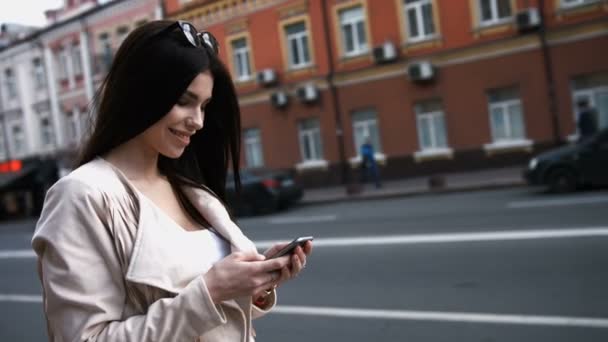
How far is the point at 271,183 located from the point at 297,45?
8271mm

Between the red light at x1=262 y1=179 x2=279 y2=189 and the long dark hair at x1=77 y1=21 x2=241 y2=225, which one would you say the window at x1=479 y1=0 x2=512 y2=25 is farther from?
the long dark hair at x1=77 y1=21 x2=241 y2=225

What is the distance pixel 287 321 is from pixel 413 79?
15.3m

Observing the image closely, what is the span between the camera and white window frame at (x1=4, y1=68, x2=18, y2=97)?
3316 centimetres

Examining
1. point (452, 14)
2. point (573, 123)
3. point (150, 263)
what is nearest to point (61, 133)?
point (452, 14)

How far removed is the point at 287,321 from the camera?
5852mm

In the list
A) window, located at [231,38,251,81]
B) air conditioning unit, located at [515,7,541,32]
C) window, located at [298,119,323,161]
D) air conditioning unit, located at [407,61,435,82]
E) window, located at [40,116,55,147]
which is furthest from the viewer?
window, located at [40,116,55,147]

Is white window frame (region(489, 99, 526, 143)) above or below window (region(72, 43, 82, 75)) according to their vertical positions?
below

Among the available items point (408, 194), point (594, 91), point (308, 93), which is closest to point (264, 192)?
point (408, 194)

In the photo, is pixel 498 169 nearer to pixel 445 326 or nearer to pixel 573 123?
pixel 573 123

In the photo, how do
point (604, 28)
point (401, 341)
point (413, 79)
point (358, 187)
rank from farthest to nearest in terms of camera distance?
point (413, 79)
point (358, 187)
point (604, 28)
point (401, 341)

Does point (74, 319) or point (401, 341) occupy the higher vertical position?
point (74, 319)

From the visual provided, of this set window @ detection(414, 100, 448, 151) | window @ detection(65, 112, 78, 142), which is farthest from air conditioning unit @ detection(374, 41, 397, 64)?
window @ detection(65, 112, 78, 142)

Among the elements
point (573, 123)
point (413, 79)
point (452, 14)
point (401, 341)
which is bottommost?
point (401, 341)

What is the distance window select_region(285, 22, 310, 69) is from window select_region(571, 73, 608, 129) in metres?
9.40
